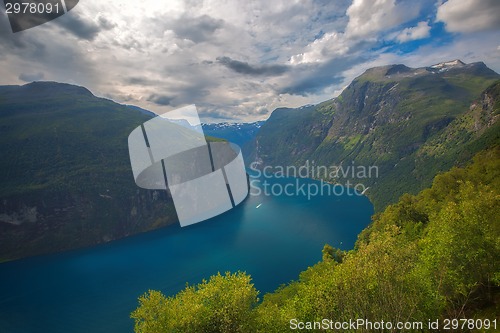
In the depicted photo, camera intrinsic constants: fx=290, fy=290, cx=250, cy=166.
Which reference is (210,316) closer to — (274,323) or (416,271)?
(274,323)

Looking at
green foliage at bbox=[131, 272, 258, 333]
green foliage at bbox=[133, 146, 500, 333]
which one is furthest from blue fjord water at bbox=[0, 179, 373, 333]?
green foliage at bbox=[133, 146, 500, 333]

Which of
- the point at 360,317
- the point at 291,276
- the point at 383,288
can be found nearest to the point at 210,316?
the point at 360,317

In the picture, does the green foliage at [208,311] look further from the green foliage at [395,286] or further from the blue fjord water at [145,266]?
the blue fjord water at [145,266]

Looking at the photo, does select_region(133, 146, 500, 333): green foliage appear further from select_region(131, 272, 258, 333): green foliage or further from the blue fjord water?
the blue fjord water

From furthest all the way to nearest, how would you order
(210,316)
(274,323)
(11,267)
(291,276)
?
(11,267) < (291,276) < (274,323) < (210,316)

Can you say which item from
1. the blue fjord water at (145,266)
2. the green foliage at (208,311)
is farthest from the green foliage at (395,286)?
the blue fjord water at (145,266)

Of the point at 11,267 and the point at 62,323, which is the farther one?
the point at 11,267

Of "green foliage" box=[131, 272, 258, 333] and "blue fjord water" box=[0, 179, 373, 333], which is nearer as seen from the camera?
"green foliage" box=[131, 272, 258, 333]
